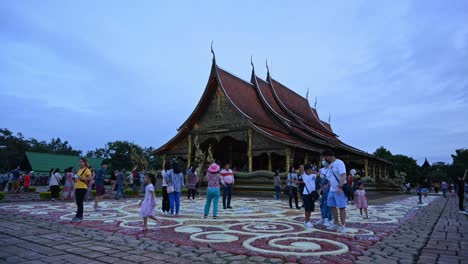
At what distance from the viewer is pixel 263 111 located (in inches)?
840

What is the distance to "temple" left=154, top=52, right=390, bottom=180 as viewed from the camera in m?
17.6

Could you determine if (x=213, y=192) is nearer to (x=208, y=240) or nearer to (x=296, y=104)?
(x=208, y=240)

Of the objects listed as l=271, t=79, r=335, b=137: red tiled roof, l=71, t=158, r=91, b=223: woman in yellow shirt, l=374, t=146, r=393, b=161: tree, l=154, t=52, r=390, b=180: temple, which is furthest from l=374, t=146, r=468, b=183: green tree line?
l=71, t=158, r=91, b=223: woman in yellow shirt

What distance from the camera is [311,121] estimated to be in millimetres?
25719

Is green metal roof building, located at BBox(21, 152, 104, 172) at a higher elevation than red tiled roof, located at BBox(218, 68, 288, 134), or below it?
below

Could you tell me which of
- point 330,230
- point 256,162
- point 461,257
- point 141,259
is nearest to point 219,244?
point 141,259

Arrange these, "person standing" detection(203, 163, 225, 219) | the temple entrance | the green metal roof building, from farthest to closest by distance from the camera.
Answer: the green metal roof building → the temple entrance → "person standing" detection(203, 163, 225, 219)

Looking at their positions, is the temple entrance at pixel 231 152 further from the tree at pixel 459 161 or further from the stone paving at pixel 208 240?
the tree at pixel 459 161

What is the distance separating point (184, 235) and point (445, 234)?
4049 millimetres

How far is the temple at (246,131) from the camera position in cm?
1762

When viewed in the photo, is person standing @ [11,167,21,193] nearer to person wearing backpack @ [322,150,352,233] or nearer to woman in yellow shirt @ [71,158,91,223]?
woman in yellow shirt @ [71,158,91,223]

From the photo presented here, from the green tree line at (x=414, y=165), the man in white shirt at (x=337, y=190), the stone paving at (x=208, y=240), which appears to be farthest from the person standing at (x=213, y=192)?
the green tree line at (x=414, y=165)

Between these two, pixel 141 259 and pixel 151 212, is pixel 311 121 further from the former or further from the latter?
pixel 141 259

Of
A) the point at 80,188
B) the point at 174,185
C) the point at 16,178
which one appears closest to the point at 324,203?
the point at 174,185
